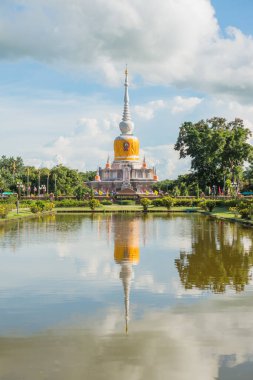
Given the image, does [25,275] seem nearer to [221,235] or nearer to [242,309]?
[242,309]

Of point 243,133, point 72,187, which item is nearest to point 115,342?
point 243,133

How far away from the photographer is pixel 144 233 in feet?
70.9

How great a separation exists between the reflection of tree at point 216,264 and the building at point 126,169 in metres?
55.2

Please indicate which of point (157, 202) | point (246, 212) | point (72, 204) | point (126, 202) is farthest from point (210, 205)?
point (126, 202)

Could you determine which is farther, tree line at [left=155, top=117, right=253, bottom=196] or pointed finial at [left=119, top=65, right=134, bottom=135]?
pointed finial at [left=119, top=65, right=134, bottom=135]

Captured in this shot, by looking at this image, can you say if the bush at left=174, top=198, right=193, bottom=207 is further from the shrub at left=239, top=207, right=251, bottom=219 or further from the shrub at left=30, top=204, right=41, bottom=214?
the shrub at left=239, top=207, right=251, bottom=219

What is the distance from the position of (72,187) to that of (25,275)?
5936cm

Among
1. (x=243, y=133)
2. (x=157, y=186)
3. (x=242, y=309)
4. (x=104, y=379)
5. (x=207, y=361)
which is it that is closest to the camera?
(x=104, y=379)

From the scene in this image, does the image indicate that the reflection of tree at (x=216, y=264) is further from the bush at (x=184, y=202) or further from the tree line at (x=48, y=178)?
the tree line at (x=48, y=178)

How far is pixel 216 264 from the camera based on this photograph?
12.4m

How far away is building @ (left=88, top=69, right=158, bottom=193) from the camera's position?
242 feet

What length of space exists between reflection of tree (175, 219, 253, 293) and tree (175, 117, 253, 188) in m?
37.1

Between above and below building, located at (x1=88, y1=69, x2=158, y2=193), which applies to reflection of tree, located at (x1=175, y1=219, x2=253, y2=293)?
below

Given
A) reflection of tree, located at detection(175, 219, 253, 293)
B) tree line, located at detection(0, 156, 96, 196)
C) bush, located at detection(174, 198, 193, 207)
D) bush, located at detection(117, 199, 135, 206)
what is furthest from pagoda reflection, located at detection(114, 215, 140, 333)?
tree line, located at detection(0, 156, 96, 196)
